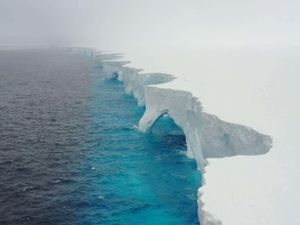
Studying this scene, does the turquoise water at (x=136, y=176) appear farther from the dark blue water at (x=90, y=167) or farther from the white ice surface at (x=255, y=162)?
the white ice surface at (x=255, y=162)

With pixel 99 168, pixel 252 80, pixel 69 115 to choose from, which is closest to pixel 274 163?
pixel 99 168

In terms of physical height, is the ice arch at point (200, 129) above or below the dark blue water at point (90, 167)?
above

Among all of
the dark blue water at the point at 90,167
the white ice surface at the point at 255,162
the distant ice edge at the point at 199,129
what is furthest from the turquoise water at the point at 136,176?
the white ice surface at the point at 255,162

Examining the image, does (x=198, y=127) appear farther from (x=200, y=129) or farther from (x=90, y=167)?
(x=90, y=167)

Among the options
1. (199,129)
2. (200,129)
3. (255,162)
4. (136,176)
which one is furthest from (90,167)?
(255,162)

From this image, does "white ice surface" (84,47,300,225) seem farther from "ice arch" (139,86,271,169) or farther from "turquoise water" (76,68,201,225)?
"turquoise water" (76,68,201,225)

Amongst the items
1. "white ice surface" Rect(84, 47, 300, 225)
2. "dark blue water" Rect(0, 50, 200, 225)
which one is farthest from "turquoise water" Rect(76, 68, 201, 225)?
"white ice surface" Rect(84, 47, 300, 225)
